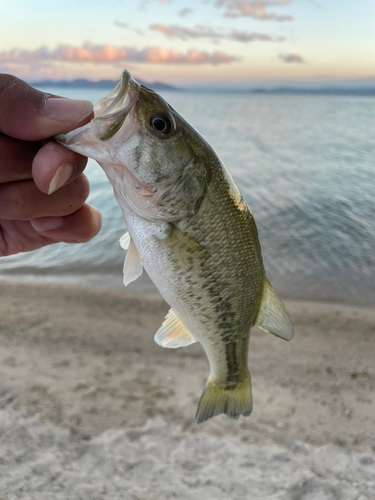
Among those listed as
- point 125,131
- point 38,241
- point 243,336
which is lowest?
point 243,336

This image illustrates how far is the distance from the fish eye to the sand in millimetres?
3440

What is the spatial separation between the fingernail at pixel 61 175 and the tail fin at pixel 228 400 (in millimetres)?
1630

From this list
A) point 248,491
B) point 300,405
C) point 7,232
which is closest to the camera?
point 7,232

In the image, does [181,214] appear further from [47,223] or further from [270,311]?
[47,223]

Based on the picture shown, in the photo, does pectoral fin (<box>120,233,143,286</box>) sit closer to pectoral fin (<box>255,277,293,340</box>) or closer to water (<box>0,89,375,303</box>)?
pectoral fin (<box>255,277,293,340</box>)

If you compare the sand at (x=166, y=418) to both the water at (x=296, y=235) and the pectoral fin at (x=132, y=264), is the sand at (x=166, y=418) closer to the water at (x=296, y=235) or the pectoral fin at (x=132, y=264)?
the water at (x=296, y=235)

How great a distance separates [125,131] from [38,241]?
1.61 meters

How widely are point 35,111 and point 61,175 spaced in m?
0.31

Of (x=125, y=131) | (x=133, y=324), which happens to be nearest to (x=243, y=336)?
(x=125, y=131)

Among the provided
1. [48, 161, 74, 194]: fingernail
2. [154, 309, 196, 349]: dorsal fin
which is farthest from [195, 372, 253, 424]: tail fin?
[48, 161, 74, 194]: fingernail

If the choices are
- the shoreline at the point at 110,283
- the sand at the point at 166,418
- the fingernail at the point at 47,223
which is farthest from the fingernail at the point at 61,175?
the shoreline at the point at 110,283

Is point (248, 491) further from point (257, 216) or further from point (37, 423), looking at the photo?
→ point (257, 216)

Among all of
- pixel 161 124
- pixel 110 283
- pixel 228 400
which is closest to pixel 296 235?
pixel 110 283

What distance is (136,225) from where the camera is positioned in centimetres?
198
